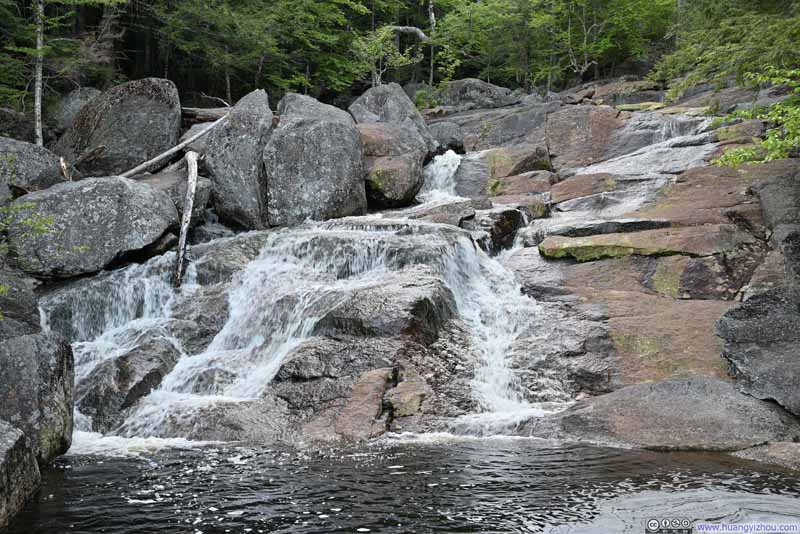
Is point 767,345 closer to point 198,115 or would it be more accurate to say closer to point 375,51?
point 198,115

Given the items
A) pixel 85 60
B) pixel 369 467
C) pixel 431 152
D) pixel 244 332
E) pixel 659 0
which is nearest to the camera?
pixel 369 467

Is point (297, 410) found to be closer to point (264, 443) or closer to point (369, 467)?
point (264, 443)

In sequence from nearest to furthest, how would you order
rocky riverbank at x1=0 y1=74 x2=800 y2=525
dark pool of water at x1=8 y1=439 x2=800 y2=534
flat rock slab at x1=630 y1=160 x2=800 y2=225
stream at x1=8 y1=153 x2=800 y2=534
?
dark pool of water at x1=8 y1=439 x2=800 y2=534 < stream at x1=8 y1=153 x2=800 y2=534 < rocky riverbank at x1=0 y1=74 x2=800 y2=525 < flat rock slab at x1=630 y1=160 x2=800 y2=225

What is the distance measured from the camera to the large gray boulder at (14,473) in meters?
5.05

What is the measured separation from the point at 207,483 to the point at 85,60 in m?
16.4

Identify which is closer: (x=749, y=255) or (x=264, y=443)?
(x=264, y=443)

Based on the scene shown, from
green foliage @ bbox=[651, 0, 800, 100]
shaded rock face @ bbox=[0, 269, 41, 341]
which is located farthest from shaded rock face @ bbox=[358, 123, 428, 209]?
shaded rock face @ bbox=[0, 269, 41, 341]

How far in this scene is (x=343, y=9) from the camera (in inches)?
1232

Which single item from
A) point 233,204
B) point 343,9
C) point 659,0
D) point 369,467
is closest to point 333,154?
point 233,204

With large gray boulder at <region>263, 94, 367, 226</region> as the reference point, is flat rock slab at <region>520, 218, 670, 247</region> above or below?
below

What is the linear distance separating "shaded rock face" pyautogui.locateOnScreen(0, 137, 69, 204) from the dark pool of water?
9.76 m

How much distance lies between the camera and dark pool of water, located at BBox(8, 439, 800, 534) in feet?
15.9

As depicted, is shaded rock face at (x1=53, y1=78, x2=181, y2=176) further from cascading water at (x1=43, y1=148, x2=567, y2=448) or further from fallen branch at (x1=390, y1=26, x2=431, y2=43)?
fallen branch at (x1=390, y1=26, x2=431, y2=43)

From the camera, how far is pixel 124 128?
59.8 ft
